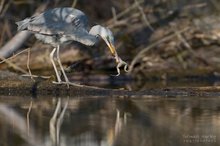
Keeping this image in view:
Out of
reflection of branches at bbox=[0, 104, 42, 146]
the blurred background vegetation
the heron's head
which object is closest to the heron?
the heron's head

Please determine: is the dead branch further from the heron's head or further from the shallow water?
the shallow water

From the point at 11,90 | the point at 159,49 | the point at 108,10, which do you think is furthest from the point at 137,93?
the point at 108,10

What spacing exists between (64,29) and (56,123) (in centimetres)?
272

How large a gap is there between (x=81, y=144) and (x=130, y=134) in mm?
598

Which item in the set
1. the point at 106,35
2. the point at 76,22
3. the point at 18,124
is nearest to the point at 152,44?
the point at 76,22

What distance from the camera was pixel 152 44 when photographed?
41.0ft

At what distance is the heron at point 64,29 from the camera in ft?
28.8

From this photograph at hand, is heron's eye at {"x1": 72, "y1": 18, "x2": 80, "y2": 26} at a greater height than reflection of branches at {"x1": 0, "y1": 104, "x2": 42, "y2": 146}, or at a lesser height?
greater

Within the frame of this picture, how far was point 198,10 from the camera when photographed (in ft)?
45.9

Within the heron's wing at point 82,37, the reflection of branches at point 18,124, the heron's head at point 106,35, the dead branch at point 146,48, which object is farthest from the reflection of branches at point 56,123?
the dead branch at point 146,48

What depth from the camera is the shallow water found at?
5543mm

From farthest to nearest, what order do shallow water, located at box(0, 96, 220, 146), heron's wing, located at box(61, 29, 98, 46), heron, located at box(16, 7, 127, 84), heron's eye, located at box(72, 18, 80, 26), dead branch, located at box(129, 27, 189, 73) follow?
dead branch, located at box(129, 27, 189, 73), heron's eye, located at box(72, 18, 80, 26), heron, located at box(16, 7, 127, 84), heron's wing, located at box(61, 29, 98, 46), shallow water, located at box(0, 96, 220, 146)

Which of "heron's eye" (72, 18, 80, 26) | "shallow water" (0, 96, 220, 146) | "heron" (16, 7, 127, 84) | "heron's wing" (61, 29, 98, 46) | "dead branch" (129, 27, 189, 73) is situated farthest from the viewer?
"dead branch" (129, 27, 189, 73)

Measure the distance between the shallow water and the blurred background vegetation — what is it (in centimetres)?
393
